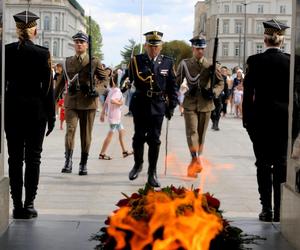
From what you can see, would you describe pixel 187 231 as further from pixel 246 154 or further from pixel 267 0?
pixel 267 0

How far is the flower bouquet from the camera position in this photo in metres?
4.51

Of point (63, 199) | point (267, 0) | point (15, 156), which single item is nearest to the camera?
point (15, 156)

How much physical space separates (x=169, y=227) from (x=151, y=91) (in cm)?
571

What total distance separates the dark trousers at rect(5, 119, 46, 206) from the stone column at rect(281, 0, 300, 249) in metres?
2.36

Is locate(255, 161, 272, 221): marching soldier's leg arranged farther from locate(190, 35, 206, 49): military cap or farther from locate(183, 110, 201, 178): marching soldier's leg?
locate(190, 35, 206, 49): military cap

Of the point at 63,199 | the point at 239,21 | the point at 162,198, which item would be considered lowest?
the point at 63,199

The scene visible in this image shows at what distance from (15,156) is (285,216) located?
2571 millimetres

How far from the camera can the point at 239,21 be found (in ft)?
303

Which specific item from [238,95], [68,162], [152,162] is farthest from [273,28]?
[238,95]

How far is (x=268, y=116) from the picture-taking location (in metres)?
7.51

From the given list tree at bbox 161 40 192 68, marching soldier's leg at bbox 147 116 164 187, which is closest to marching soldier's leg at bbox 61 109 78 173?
marching soldier's leg at bbox 147 116 164 187

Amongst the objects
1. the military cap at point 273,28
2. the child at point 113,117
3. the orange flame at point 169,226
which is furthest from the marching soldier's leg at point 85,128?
the orange flame at point 169,226

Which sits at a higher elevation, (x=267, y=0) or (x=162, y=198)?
(x=267, y=0)

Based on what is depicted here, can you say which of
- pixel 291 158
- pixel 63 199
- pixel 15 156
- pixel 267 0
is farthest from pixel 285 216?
pixel 267 0
